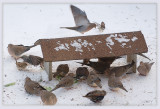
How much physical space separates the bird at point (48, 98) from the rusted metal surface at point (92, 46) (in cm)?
29

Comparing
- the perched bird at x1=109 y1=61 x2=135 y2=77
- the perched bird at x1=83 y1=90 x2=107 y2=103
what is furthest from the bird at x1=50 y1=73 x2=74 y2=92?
the perched bird at x1=109 y1=61 x2=135 y2=77

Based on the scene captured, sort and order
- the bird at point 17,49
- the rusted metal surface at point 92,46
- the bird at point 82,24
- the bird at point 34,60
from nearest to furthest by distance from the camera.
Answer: the rusted metal surface at point 92,46 → the bird at point 34,60 → the bird at point 17,49 → the bird at point 82,24

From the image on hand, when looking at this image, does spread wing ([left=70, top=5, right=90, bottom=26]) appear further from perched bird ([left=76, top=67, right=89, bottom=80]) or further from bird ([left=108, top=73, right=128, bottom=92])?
bird ([left=108, top=73, right=128, bottom=92])

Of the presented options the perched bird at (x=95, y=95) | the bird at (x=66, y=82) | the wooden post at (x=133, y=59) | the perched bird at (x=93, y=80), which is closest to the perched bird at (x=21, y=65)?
the bird at (x=66, y=82)

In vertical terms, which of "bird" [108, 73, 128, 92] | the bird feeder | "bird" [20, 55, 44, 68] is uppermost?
the bird feeder

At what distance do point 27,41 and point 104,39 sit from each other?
0.97m

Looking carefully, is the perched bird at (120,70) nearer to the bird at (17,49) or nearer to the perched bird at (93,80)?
the perched bird at (93,80)

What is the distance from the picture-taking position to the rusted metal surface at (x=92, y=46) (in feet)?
11.8

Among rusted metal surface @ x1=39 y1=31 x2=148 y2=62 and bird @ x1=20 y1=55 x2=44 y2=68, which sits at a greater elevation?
rusted metal surface @ x1=39 y1=31 x2=148 y2=62

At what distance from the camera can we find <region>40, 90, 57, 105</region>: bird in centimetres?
333

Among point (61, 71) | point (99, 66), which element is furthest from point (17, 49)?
point (99, 66)

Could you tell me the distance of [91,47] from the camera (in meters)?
3.67

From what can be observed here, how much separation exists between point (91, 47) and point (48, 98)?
62cm

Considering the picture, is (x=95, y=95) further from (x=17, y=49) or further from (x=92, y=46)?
(x=17, y=49)
